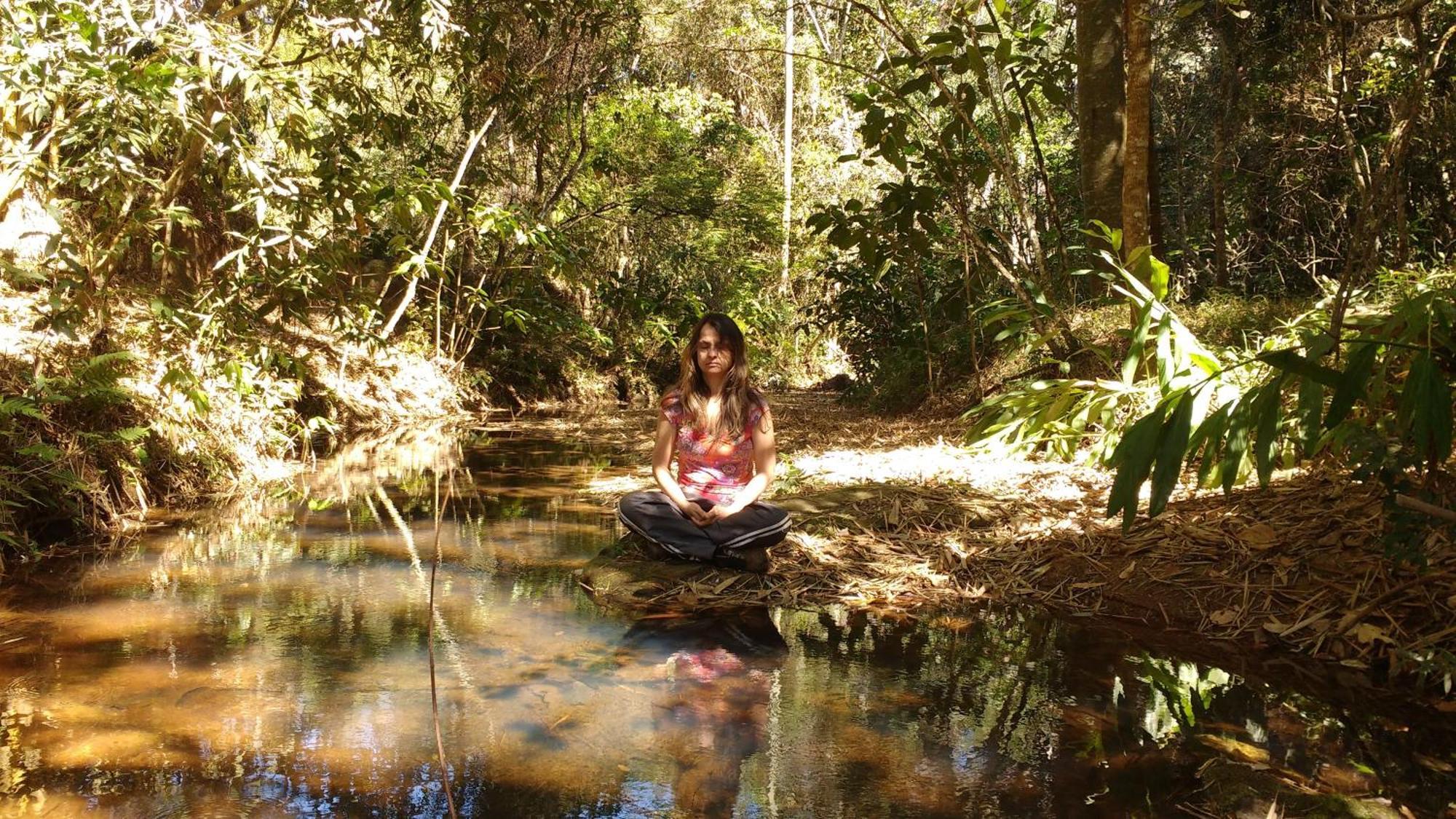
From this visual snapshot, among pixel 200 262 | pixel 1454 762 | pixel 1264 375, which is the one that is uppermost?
pixel 200 262

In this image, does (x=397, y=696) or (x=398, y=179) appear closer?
(x=397, y=696)

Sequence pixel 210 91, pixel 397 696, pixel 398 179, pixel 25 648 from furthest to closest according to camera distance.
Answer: pixel 398 179 → pixel 210 91 → pixel 25 648 → pixel 397 696

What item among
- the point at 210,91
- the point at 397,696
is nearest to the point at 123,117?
the point at 210,91

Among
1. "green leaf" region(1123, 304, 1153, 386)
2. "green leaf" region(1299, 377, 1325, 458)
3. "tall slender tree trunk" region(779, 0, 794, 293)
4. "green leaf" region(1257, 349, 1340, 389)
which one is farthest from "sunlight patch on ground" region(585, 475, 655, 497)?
"tall slender tree trunk" region(779, 0, 794, 293)

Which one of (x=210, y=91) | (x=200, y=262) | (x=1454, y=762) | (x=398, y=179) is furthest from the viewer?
(x=200, y=262)

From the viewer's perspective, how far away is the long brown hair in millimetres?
4730

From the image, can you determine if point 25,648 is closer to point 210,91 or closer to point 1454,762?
point 210,91

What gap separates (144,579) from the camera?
468 centimetres

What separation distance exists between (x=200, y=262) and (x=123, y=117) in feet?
20.6

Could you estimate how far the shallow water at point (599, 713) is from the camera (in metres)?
2.48

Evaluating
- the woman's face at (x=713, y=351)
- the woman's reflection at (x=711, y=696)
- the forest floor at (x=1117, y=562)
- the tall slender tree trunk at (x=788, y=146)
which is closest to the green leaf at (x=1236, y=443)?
the forest floor at (x=1117, y=562)

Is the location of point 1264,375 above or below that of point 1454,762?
above

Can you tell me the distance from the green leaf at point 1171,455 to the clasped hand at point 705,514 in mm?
2325

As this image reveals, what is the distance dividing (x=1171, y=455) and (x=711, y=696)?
164cm
